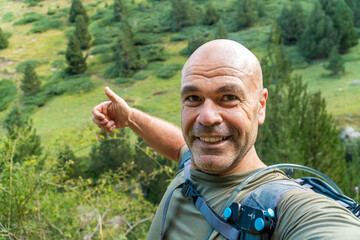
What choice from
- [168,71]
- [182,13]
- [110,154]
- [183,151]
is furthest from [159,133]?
[182,13]

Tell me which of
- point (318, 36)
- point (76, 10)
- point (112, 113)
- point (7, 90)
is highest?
point (112, 113)

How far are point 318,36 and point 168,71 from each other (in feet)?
55.3

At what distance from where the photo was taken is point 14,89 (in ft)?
134

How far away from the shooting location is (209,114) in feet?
5.00

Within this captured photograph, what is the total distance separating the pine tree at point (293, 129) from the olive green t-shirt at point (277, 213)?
36.4ft

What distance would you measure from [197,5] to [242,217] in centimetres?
5684

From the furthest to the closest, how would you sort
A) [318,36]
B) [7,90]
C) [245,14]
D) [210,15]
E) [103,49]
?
[210,15] < [103,49] < [245,14] < [318,36] < [7,90]

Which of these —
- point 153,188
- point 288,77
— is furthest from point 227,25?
point 288,77

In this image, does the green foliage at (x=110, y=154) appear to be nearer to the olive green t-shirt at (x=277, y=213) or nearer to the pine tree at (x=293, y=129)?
the pine tree at (x=293, y=129)

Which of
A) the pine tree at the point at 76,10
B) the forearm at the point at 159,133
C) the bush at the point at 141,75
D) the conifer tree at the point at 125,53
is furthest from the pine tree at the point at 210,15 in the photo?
the forearm at the point at 159,133

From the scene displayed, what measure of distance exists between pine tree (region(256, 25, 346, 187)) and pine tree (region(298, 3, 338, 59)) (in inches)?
1133

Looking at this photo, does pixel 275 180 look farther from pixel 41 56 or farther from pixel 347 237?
pixel 41 56

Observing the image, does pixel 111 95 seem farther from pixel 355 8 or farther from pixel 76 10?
pixel 76 10

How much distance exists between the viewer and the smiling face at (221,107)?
5.10 ft
